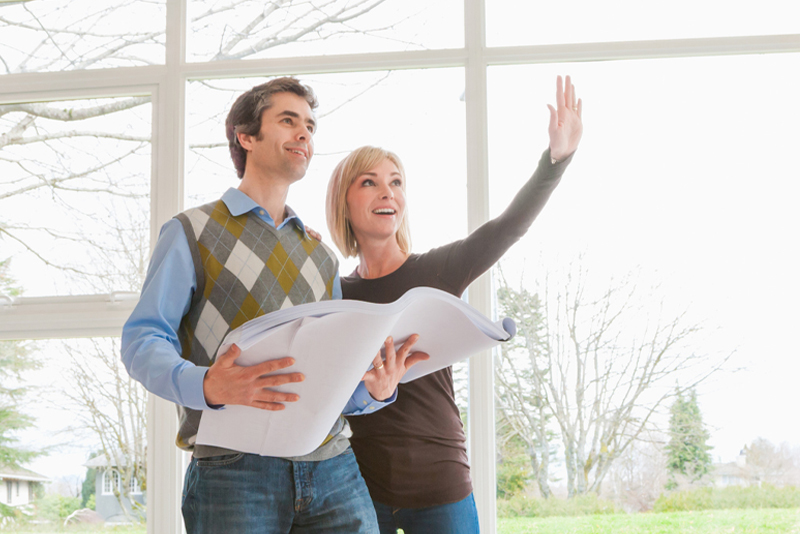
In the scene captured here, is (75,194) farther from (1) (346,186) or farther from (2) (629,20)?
(2) (629,20)

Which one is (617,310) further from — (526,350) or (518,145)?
(518,145)

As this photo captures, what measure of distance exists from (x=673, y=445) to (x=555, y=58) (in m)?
1.22

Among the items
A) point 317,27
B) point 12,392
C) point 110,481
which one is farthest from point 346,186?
point 12,392

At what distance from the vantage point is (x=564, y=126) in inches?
53.9

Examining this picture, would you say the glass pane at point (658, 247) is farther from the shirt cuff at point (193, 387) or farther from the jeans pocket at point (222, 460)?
the shirt cuff at point (193, 387)

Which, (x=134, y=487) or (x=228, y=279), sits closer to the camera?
(x=228, y=279)

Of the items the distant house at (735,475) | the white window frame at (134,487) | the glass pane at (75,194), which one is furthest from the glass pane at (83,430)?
the distant house at (735,475)

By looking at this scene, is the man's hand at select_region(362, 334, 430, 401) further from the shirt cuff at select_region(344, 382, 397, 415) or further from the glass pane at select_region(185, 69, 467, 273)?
the glass pane at select_region(185, 69, 467, 273)

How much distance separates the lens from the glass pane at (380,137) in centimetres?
199

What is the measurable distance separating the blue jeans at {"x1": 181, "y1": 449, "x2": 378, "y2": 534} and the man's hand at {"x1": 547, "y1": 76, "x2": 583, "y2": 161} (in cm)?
79

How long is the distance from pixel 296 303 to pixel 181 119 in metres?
1.19

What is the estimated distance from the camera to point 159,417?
6.26 ft

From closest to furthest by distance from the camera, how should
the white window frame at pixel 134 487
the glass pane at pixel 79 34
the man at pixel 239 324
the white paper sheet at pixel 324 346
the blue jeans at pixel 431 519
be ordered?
1. the white paper sheet at pixel 324 346
2. the man at pixel 239 324
3. the blue jeans at pixel 431 519
4. the white window frame at pixel 134 487
5. the glass pane at pixel 79 34

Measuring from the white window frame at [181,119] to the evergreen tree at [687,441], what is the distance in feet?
1.74
